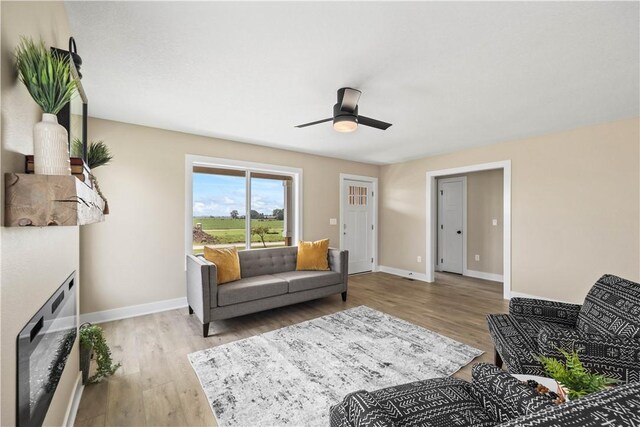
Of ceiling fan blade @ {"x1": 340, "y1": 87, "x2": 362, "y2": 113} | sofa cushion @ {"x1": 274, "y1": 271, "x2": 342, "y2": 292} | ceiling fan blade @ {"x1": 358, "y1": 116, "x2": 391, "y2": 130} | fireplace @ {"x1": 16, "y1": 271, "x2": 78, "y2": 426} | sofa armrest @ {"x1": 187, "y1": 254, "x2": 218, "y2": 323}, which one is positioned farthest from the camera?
sofa cushion @ {"x1": 274, "y1": 271, "x2": 342, "y2": 292}

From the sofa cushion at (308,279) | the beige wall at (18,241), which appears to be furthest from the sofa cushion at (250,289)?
the beige wall at (18,241)

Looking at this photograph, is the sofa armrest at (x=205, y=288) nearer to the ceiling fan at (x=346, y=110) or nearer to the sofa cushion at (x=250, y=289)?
the sofa cushion at (x=250, y=289)

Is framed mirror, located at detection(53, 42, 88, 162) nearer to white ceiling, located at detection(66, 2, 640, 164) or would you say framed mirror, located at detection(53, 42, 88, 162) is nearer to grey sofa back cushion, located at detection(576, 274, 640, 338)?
white ceiling, located at detection(66, 2, 640, 164)

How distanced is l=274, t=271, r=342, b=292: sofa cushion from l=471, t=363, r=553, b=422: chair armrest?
2.51 m

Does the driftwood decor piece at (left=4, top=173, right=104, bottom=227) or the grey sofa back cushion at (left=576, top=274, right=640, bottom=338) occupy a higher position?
the driftwood decor piece at (left=4, top=173, right=104, bottom=227)

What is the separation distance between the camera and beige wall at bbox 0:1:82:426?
77 centimetres

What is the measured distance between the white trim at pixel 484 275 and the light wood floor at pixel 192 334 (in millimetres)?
237

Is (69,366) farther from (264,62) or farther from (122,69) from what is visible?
(264,62)

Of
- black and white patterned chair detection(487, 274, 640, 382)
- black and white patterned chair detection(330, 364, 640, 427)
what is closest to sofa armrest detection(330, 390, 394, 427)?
black and white patterned chair detection(330, 364, 640, 427)

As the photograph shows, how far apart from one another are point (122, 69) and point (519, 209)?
500cm

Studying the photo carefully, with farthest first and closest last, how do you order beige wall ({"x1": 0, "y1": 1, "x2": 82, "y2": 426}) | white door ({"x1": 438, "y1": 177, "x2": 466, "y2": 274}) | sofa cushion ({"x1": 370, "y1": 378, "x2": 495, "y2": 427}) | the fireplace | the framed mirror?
white door ({"x1": 438, "y1": 177, "x2": 466, "y2": 274}) → the framed mirror → sofa cushion ({"x1": 370, "y1": 378, "x2": 495, "y2": 427}) → the fireplace → beige wall ({"x1": 0, "y1": 1, "x2": 82, "y2": 426})

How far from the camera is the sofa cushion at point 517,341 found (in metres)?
1.67

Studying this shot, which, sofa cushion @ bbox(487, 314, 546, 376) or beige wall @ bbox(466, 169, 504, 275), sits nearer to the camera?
sofa cushion @ bbox(487, 314, 546, 376)

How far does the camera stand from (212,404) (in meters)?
1.88
